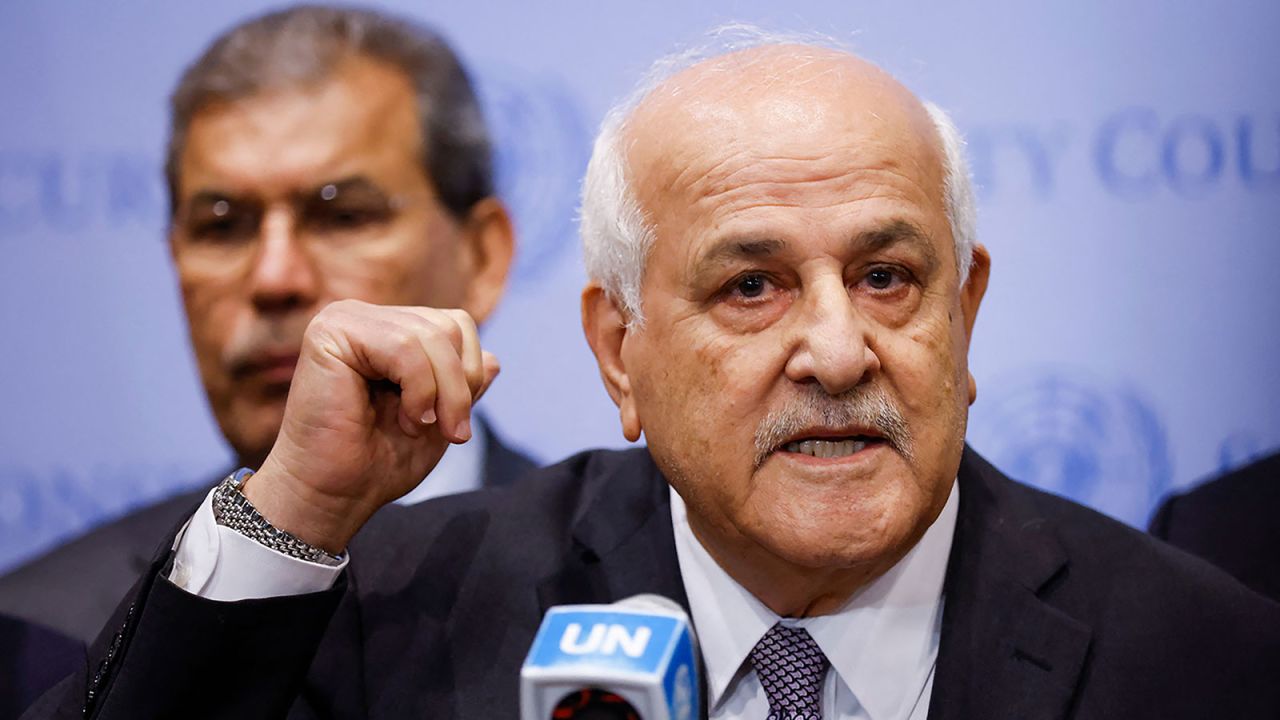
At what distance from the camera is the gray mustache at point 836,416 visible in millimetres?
2035

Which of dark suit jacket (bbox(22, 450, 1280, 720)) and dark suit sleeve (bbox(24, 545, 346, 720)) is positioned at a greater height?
dark suit sleeve (bbox(24, 545, 346, 720))

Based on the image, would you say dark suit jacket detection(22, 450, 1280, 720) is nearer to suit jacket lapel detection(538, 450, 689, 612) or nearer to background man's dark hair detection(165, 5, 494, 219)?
suit jacket lapel detection(538, 450, 689, 612)

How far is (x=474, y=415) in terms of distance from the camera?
10.9ft

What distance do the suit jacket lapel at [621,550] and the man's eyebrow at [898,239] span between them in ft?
2.45

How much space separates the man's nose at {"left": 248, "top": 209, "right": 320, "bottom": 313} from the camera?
3207mm

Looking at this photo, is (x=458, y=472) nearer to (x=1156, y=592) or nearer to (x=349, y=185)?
(x=349, y=185)

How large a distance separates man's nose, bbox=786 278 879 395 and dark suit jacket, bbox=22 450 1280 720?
560mm

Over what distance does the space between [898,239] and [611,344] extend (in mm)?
637

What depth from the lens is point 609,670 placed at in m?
1.35

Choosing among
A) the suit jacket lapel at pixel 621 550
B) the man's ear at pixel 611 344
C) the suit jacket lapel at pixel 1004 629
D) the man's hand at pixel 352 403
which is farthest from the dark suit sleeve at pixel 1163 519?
the man's hand at pixel 352 403

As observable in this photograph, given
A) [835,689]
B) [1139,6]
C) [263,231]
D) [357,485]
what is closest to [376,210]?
[263,231]

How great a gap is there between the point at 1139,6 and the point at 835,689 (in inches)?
79.0

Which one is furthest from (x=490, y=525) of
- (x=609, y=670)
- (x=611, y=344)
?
(x=609, y=670)

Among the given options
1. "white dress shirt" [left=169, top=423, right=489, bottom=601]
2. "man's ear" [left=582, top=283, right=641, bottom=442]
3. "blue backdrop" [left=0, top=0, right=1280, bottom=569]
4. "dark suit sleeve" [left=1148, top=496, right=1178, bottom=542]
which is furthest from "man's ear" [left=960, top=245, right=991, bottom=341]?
"white dress shirt" [left=169, top=423, right=489, bottom=601]
